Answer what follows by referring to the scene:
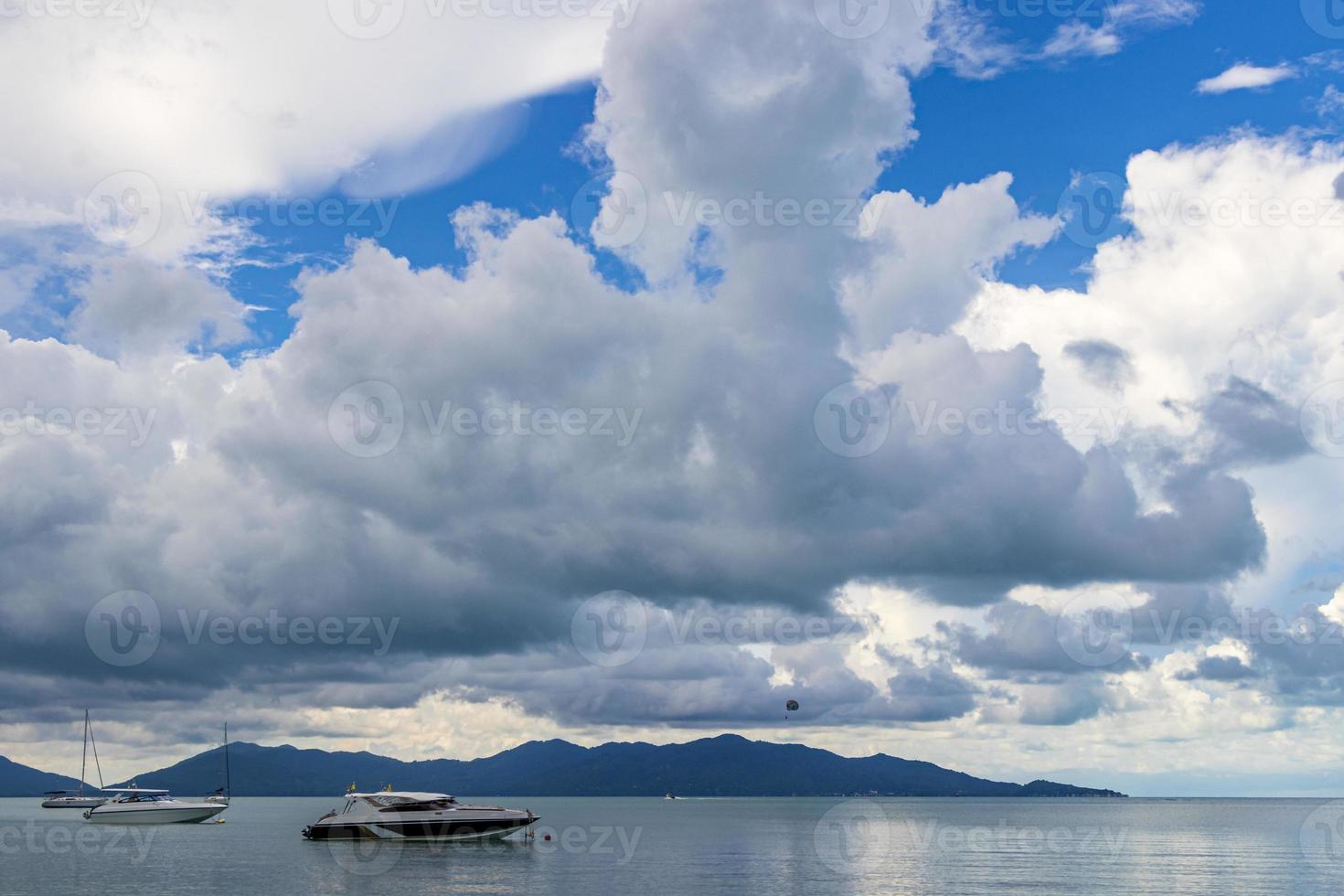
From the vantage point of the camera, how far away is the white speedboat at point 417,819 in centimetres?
17012

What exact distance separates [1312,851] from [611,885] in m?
135

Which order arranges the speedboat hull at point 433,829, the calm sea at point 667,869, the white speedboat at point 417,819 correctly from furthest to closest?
the speedboat hull at point 433,829 → the white speedboat at point 417,819 → the calm sea at point 667,869

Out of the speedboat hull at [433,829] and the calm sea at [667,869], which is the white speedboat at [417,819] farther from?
the calm sea at [667,869]

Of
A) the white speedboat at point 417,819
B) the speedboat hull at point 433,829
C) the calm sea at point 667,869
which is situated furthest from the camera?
the speedboat hull at point 433,829

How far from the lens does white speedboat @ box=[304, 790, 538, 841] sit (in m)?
170

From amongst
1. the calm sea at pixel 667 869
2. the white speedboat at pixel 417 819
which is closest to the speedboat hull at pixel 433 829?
the white speedboat at pixel 417 819

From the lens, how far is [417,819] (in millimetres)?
168250

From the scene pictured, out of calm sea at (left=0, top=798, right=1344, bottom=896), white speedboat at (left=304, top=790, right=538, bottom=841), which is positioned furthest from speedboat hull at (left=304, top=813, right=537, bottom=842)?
calm sea at (left=0, top=798, right=1344, bottom=896)

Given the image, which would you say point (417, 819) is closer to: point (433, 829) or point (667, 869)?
point (433, 829)

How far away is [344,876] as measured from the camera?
133750 mm

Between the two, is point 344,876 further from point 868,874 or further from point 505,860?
point 868,874

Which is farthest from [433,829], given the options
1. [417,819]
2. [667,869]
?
[667,869]

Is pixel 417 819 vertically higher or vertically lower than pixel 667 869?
higher

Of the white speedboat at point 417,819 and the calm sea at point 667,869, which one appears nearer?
the calm sea at point 667,869
